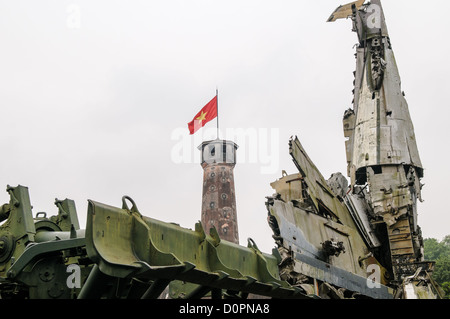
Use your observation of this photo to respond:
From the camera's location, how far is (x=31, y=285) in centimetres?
876

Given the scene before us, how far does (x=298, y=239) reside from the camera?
17875mm

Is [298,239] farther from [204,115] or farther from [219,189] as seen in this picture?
[219,189]

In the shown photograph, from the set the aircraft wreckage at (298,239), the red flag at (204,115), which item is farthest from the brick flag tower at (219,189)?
the aircraft wreckage at (298,239)

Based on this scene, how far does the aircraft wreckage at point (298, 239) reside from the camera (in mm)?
7910

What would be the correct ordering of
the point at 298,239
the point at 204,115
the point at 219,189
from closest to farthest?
1. the point at 298,239
2. the point at 204,115
3. the point at 219,189

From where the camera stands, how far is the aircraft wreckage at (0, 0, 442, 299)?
791 centimetres

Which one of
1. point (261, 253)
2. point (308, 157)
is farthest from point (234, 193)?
point (261, 253)

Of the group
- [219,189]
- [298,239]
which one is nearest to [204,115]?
[219,189]

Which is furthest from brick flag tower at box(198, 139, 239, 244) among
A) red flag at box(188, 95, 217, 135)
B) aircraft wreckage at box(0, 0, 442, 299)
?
aircraft wreckage at box(0, 0, 442, 299)

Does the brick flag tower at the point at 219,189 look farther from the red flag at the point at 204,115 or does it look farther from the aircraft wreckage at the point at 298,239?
the aircraft wreckage at the point at 298,239

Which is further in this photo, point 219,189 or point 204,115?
point 219,189

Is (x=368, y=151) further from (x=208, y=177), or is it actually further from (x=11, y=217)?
(x=208, y=177)
